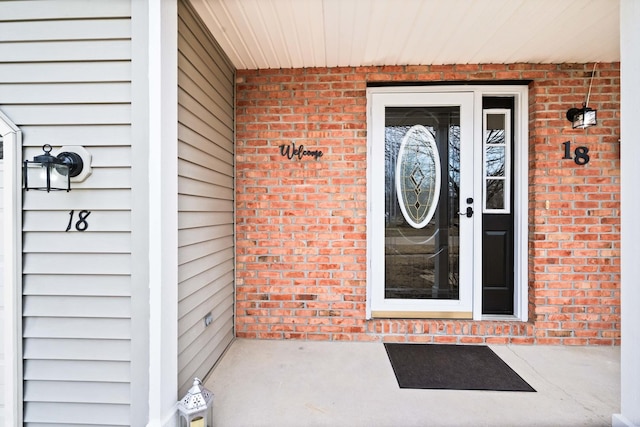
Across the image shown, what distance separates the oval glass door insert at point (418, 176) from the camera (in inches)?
110

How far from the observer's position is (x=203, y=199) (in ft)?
7.02

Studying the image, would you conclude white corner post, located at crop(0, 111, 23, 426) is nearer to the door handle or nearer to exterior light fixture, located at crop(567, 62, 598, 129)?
the door handle

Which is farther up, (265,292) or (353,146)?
(353,146)

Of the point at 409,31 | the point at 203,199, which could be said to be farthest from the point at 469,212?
the point at 203,199

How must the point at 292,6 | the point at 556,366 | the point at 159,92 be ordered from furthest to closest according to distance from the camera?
the point at 556,366, the point at 292,6, the point at 159,92

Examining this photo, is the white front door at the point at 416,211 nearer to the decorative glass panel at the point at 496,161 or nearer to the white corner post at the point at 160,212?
the decorative glass panel at the point at 496,161

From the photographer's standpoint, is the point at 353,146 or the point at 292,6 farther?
the point at 353,146

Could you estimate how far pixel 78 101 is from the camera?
1.66 m

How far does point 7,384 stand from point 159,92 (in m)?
1.74

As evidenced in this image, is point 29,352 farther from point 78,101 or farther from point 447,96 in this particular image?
point 447,96

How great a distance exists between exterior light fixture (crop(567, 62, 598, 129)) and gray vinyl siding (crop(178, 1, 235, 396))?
9.54ft

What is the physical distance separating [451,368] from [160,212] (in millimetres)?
2264

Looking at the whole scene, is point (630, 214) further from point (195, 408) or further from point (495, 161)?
point (195, 408)

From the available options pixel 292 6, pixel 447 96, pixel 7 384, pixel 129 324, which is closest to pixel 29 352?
pixel 7 384
